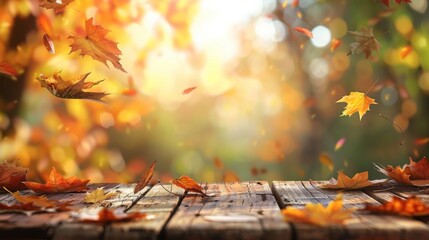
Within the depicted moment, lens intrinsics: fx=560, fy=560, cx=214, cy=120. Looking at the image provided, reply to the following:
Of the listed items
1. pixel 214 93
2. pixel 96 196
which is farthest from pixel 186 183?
pixel 214 93

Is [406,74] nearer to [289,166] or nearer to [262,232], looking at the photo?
[289,166]

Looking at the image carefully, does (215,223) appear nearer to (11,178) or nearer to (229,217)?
(229,217)

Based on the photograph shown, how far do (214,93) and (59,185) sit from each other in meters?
5.19

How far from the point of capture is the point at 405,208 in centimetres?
161

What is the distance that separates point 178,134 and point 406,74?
2.68m

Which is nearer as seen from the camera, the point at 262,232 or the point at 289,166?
the point at 262,232

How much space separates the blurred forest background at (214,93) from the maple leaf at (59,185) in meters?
2.07

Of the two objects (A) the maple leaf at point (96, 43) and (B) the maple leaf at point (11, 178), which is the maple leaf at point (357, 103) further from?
(B) the maple leaf at point (11, 178)

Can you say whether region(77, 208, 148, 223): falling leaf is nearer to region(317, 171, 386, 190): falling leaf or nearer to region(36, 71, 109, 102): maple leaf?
region(36, 71, 109, 102): maple leaf

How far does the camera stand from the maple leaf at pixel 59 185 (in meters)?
2.16

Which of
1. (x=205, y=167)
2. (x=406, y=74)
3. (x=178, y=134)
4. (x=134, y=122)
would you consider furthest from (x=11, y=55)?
(x=406, y=74)

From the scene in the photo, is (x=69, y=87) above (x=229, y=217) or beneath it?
above

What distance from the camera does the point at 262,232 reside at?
140 centimetres

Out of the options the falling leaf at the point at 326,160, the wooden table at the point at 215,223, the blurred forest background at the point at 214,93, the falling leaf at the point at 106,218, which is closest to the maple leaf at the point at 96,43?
the wooden table at the point at 215,223
